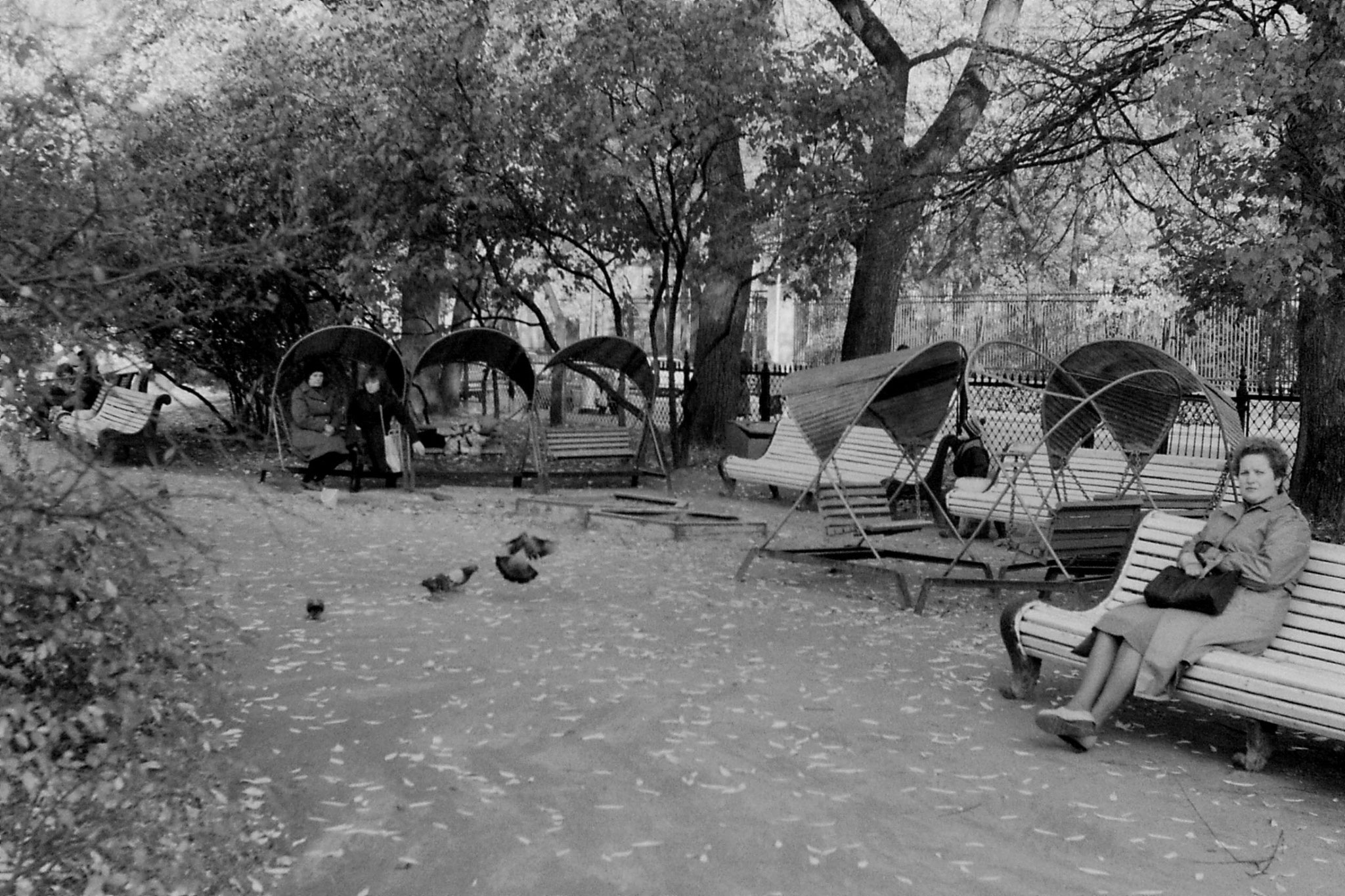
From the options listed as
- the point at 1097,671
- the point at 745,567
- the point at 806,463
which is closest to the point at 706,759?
the point at 1097,671

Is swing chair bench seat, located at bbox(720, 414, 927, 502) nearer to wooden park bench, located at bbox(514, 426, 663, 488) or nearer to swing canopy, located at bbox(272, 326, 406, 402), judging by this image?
wooden park bench, located at bbox(514, 426, 663, 488)

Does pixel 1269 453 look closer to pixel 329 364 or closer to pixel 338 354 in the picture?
pixel 338 354

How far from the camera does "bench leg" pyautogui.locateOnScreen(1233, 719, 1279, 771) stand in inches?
236

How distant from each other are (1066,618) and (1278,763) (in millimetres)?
1093

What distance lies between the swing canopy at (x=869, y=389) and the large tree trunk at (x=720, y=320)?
515cm

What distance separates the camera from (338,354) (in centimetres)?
1653

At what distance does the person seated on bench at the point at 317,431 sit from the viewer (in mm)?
14695

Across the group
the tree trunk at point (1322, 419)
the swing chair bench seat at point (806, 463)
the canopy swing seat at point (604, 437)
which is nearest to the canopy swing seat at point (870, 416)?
the swing chair bench seat at point (806, 463)

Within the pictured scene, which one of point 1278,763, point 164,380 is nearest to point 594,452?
point 1278,763

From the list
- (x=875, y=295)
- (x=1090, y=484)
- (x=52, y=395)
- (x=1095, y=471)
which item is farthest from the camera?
(x=875, y=295)

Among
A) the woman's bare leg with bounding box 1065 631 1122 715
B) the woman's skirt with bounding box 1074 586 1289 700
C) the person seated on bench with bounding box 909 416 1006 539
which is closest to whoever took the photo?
the woman's skirt with bounding box 1074 586 1289 700

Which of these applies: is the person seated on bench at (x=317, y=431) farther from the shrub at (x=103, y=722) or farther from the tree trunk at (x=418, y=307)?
the shrub at (x=103, y=722)

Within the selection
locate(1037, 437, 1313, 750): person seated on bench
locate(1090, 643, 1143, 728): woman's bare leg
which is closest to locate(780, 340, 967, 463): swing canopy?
locate(1037, 437, 1313, 750): person seated on bench

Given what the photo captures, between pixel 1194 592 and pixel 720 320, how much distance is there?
12.3 m
